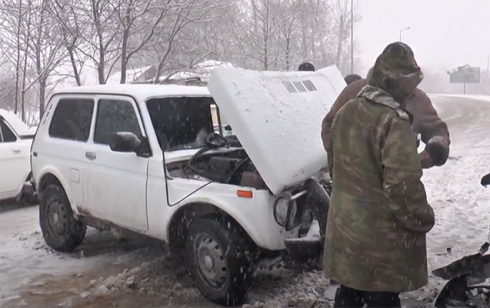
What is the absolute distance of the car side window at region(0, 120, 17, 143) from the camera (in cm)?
820

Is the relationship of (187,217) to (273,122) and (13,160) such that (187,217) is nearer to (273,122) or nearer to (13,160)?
(273,122)

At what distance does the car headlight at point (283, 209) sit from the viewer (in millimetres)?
4129

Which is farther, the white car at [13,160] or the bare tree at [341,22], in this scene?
the bare tree at [341,22]

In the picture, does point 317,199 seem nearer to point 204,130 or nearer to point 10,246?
point 204,130

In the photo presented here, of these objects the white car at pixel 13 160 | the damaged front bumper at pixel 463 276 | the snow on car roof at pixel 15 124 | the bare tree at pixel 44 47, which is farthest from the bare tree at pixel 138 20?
the damaged front bumper at pixel 463 276

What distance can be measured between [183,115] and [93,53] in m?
8.88

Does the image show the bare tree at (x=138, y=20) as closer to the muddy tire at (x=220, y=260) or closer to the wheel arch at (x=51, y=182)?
the wheel arch at (x=51, y=182)

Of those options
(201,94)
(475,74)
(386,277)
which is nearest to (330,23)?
(201,94)

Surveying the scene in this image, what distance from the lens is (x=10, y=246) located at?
6305 mm

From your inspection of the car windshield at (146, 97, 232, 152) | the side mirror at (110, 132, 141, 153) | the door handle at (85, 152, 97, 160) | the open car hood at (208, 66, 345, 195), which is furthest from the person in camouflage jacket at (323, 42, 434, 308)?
the door handle at (85, 152, 97, 160)

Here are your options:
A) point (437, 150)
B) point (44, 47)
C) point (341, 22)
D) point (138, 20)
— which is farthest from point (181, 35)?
point (341, 22)

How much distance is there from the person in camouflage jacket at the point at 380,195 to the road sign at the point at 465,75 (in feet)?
300

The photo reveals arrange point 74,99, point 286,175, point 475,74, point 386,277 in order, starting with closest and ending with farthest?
1. point 386,277
2. point 286,175
3. point 74,99
4. point 475,74

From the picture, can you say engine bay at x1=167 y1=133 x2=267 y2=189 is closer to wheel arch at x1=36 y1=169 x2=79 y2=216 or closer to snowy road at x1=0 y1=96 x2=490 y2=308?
→ snowy road at x1=0 y1=96 x2=490 y2=308
